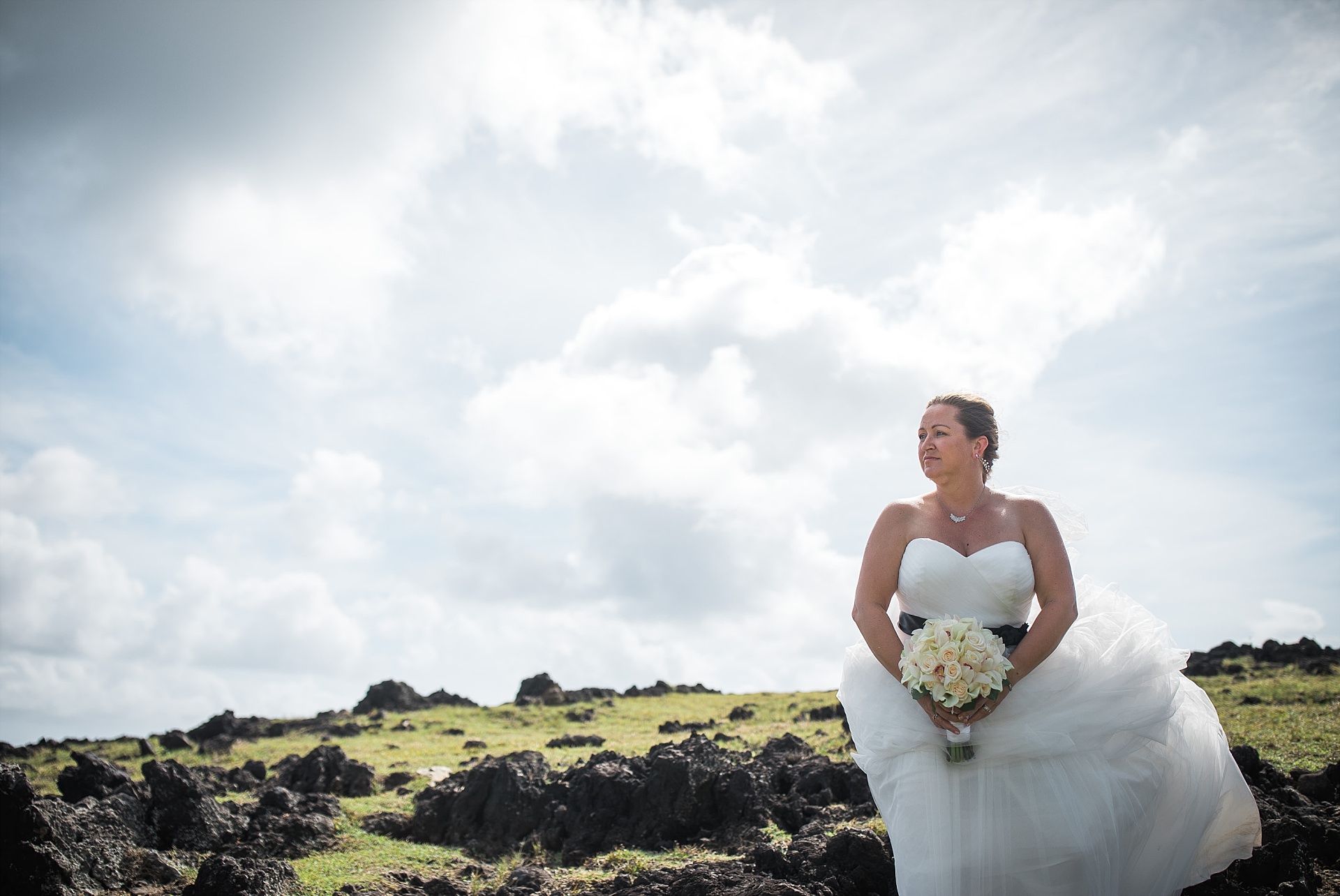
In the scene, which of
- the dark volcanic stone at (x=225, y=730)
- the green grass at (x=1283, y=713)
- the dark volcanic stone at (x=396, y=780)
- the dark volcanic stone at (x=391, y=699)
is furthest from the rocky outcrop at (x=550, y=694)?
the green grass at (x=1283, y=713)

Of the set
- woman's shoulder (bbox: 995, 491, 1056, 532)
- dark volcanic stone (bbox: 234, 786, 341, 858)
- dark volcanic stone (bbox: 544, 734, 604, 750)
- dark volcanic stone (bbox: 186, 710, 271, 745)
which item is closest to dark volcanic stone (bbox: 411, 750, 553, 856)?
dark volcanic stone (bbox: 234, 786, 341, 858)

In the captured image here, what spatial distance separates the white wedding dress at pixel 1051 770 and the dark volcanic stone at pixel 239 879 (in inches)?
272

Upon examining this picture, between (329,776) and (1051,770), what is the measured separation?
15654 mm

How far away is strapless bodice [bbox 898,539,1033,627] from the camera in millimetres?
6027

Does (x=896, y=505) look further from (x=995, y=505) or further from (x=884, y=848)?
(x=884, y=848)

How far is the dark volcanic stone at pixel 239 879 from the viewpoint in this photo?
9.23 m

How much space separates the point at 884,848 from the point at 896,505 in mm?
4288

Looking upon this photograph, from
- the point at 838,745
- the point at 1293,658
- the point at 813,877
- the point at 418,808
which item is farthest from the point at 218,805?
the point at 1293,658

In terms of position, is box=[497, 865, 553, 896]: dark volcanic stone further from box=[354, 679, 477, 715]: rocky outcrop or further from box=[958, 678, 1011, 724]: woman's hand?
box=[354, 679, 477, 715]: rocky outcrop

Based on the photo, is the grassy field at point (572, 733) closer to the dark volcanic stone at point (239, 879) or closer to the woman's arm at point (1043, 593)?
the dark volcanic stone at point (239, 879)

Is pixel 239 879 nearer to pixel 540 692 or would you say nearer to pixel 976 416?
pixel 976 416

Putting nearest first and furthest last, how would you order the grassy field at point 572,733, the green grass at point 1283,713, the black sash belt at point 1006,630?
the black sash belt at point 1006,630
the grassy field at point 572,733
the green grass at point 1283,713

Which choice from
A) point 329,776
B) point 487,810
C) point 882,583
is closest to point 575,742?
point 329,776

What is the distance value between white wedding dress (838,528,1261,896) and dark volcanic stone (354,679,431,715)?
37.4m
